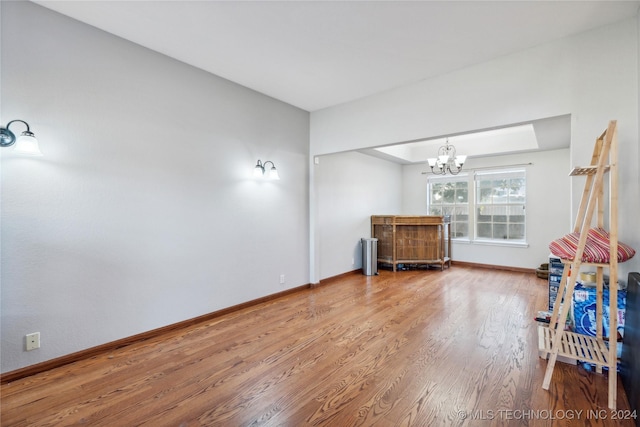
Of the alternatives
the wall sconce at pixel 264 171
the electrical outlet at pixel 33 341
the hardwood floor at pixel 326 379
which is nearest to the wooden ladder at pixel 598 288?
the hardwood floor at pixel 326 379

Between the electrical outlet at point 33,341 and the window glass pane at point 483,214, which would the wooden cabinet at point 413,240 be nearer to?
the window glass pane at point 483,214

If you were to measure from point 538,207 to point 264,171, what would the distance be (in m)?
5.29

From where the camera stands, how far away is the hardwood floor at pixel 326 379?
1.75 meters

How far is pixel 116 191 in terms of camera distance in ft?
8.59

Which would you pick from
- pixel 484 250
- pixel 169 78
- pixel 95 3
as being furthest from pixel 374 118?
pixel 484 250

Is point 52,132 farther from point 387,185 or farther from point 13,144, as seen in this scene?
point 387,185

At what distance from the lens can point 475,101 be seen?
3.04 meters

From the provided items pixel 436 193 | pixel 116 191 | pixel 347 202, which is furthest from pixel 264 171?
pixel 436 193

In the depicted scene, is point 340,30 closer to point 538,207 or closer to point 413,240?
point 413,240

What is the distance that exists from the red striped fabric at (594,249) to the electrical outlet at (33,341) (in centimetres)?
401

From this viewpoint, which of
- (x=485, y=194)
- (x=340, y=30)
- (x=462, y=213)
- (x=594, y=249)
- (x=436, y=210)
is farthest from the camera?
(x=436, y=210)

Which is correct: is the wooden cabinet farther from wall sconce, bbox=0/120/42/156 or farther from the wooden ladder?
→ wall sconce, bbox=0/120/42/156

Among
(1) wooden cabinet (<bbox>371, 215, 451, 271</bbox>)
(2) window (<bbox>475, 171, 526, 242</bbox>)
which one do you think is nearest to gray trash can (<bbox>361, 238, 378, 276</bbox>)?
(1) wooden cabinet (<bbox>371, 215, 451, 271</bbox>)

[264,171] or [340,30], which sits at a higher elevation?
[340,30]
